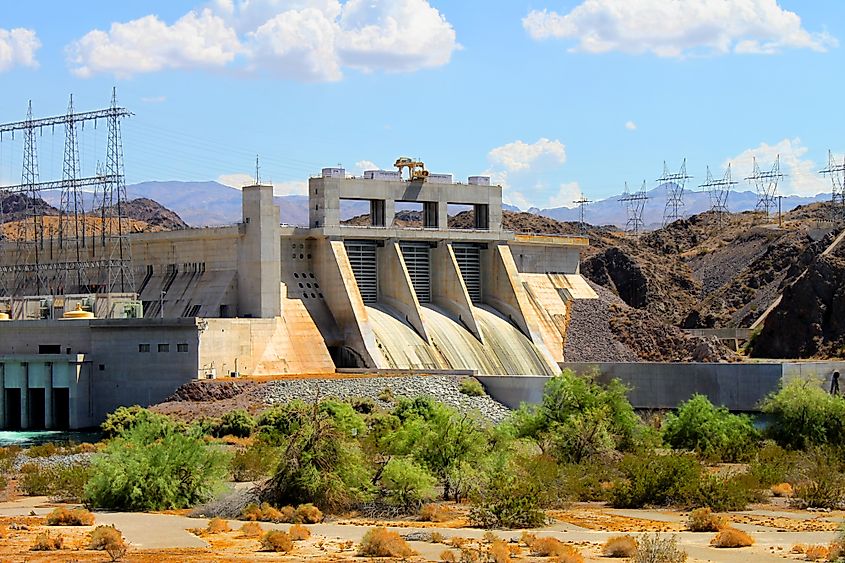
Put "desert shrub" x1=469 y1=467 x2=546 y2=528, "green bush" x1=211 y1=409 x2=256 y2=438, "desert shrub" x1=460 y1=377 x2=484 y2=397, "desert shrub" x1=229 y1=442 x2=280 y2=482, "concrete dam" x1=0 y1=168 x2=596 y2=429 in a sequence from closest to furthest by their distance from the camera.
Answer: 1. "desert shrub" x1=469 y1=467 x2=546 y2=528
2. "desert shrub" x1=229 y1=442 x2=280 y2=482
3. "green bush" x1=211 y1=409 x2=256 y2=438
4. "concrete dam" x1=0 y1=168 x2=596 y2=429
5. "desert shrub" x1=460 y1=377 x2=484 y2=397

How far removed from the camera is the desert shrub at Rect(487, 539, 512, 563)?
33.2m

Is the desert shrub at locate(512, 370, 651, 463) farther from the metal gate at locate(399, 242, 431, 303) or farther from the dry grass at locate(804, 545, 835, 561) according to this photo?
the metal gate at locate(399, 242, 431, 303)

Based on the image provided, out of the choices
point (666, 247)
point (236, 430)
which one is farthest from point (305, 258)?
point (666, 247)

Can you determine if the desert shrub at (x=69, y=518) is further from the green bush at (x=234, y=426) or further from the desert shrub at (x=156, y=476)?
the green bush at (x=234, y=426)

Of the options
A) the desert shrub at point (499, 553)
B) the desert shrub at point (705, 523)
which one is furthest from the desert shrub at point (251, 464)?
the desert shrub at point (499, 553)

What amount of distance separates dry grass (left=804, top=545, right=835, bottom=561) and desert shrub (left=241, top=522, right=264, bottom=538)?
13904 millimetres

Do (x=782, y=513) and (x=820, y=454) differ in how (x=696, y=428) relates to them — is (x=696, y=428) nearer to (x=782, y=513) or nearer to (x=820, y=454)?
(x=820, y=454)

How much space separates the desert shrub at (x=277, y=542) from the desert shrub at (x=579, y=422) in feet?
65.0

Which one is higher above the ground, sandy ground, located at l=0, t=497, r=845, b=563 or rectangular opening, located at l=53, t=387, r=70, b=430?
rectangular opening, located at l=53, t=387, r=70, b=430

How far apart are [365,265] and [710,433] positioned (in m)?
33.6

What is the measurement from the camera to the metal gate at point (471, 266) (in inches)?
3799

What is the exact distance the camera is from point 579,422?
55.6 meters

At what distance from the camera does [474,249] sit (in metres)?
97.3

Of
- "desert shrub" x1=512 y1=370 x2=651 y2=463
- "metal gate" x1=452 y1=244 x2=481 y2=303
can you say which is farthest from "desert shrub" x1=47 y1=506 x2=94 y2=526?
"metal gate" x1=452 y1=244 x2=481 y2=303
